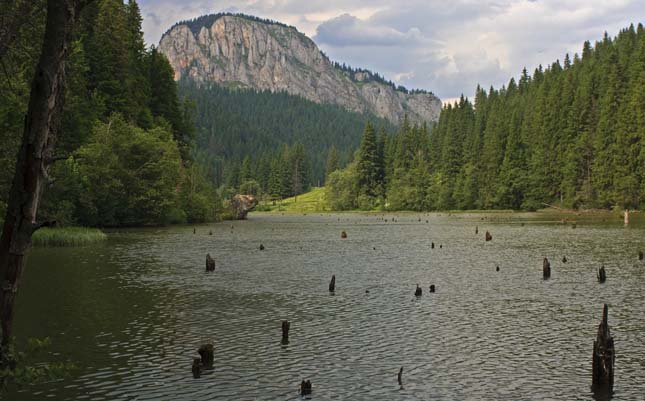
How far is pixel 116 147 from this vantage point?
8231cm

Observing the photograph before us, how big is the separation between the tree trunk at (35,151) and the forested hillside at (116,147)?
50158mm

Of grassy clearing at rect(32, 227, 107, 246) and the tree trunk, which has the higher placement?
the tree trunk

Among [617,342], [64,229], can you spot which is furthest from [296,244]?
[617,342]

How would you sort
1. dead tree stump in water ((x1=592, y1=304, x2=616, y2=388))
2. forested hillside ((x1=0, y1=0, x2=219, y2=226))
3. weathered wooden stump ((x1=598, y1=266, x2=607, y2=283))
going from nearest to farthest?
dead tree stump in water ((x1=592, y1=304, x2=616, y2=388))
weathered wooden stump ((x1=598, y1=266, x2=607, y2=283))
forested hillside ((x1=0, y1=0, x2=219, y2=226))

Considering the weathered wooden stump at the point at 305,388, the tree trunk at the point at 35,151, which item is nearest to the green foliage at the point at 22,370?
the tree trunk at the point at 35,151

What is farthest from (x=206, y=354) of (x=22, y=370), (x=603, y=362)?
(x=603, y=362)

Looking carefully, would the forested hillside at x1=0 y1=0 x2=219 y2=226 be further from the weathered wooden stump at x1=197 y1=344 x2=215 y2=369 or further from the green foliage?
the green foliage

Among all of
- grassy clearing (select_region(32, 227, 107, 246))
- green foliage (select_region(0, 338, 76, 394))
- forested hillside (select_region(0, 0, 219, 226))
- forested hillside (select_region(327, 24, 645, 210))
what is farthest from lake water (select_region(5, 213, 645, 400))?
forested hillside (select_region(327, 24, 645, 210))

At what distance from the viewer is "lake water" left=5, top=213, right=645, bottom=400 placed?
17.6 meters

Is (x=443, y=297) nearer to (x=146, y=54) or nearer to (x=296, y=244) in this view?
(x=296, y=244)

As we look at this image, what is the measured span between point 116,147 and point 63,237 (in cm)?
2621

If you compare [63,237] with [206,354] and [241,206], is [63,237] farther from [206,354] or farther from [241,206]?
[241,206]

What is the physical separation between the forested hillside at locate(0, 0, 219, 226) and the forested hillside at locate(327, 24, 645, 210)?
80.8 metres

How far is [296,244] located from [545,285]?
3420 cm
